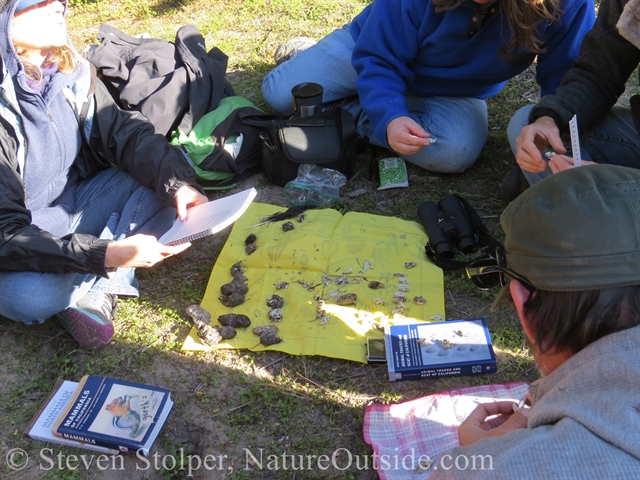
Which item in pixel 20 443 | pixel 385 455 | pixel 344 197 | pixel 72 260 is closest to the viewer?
pixel 385 455

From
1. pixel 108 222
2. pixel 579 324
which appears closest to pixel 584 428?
pixel 579 324

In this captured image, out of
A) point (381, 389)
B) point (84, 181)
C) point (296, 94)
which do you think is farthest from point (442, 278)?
point (84, 181)

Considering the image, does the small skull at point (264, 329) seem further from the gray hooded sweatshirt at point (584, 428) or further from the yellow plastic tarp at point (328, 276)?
the gray hooded sweatshirt at point (584, 428)

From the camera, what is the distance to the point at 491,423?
1.69 m

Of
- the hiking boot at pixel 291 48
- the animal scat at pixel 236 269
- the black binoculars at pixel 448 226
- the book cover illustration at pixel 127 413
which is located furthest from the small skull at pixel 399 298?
the hiking boot at pixel 291 48

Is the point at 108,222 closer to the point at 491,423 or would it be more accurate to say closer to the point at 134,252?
the point at 134,252

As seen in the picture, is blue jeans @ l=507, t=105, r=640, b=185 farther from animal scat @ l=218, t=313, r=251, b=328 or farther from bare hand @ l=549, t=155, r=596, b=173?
animal scat @ l=218, t=313, r=251, b=328

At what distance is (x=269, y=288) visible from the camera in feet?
9.05

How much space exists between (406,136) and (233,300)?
1.19m

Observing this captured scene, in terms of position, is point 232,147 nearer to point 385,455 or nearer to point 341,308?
point 341,308

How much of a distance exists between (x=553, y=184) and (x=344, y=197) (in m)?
2.17

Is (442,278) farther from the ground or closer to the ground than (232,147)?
closer to the ground

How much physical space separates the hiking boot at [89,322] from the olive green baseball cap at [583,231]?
1915 mm

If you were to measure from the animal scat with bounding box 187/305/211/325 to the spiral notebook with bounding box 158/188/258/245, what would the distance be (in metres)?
0.37
